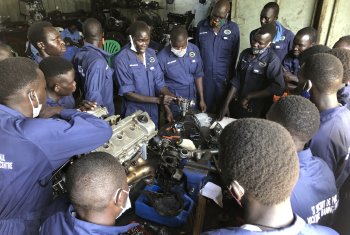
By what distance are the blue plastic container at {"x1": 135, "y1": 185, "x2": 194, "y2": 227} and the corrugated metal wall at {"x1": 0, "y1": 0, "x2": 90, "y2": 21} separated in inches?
290

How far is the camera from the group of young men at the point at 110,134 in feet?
3.31

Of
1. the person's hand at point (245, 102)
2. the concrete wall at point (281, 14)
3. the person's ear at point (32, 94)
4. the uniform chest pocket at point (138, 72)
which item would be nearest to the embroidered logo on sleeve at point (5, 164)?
the person's ear at point (32, 94)

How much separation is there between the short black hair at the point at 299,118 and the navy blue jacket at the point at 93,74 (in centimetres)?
191

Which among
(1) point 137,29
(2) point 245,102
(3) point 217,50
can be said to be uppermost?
(1) point 137,29

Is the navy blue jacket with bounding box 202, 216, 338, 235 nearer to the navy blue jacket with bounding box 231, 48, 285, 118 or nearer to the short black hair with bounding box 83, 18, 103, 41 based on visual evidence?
the navy blue jacket with bounding box 231, 48, 285, 118

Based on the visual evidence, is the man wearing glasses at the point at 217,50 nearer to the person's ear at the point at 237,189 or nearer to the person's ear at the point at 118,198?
the person's ear at the point at 118,198

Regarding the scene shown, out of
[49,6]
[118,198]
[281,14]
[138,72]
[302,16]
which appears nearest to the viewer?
[118,198]

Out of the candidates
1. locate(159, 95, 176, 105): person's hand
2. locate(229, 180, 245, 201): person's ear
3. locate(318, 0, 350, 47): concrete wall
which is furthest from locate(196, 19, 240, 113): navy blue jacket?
locate(229, 180, 245, 201): person's ear

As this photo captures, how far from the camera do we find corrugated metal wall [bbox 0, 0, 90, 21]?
708 cm

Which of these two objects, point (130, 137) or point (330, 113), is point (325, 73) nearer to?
point (330, 113)

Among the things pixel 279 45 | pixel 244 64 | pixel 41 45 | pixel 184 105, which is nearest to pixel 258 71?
pixel 244 64

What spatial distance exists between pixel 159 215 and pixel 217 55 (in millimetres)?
2947

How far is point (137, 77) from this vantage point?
3.33 m

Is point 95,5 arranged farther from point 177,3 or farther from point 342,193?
point 342,193
